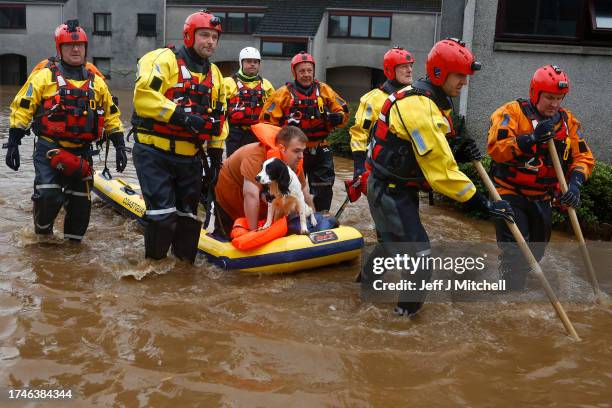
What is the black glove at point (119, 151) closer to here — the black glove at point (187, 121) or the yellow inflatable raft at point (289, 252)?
the yellow inflatable raft at point (289, 252)

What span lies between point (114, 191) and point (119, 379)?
14.7 ft

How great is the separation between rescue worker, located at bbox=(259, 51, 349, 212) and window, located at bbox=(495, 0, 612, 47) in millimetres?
4075

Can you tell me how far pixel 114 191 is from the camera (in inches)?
299

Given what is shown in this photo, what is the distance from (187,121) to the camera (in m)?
4.93

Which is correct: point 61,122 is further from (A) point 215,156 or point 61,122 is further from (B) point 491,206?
(B) point 491,206


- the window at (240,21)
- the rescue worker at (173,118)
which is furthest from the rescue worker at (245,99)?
the window at (240,21)

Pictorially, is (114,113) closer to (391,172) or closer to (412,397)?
(391,172)

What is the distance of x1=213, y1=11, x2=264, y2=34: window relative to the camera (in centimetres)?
3105

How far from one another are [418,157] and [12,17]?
36271mm

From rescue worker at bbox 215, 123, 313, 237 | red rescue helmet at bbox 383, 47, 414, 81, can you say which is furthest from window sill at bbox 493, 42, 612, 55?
rescue worker at bbox 215, 123, 313, 237

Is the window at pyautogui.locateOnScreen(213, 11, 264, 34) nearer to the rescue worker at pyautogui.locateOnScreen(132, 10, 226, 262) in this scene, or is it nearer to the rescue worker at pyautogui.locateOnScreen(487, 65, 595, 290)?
the rescue worker at pyautogui.locateOnScreen(132, 10, 226, 262)

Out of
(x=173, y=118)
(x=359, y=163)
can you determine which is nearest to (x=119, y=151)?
(x=173, y=118)

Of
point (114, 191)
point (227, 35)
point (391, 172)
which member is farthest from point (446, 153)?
point (227, 35)

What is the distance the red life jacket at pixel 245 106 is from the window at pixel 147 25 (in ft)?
88.1
